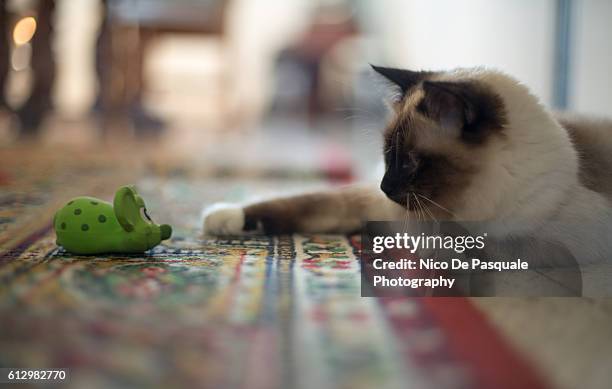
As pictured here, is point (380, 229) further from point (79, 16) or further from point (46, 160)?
point (79, 16)

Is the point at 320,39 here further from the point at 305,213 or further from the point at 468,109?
the point at 468,109

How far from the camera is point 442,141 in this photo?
1.38 meters

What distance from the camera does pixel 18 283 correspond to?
1175mm

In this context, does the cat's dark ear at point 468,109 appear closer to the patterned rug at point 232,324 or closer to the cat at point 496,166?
the cat at point 496,166

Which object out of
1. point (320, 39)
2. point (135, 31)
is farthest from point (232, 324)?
point (320, 39)

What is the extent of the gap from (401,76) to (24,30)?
353 centimetres

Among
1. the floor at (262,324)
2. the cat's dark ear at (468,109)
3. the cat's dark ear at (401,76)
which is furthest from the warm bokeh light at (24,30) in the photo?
the cat's dark ear at (468,109)

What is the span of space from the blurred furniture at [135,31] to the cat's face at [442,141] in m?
4.29

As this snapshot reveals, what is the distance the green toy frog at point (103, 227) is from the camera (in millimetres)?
1399

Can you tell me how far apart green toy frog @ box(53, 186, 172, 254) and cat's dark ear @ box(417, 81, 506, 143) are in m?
0.68

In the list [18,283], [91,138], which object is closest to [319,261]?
[18,283]

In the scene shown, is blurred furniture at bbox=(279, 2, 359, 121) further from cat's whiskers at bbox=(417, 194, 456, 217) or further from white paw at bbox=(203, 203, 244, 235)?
cat's whiskers at bbox=(417, 194, 456, 217)

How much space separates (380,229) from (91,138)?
371 cm

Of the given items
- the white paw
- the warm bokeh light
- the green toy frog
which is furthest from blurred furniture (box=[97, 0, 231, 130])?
the green toy frog
